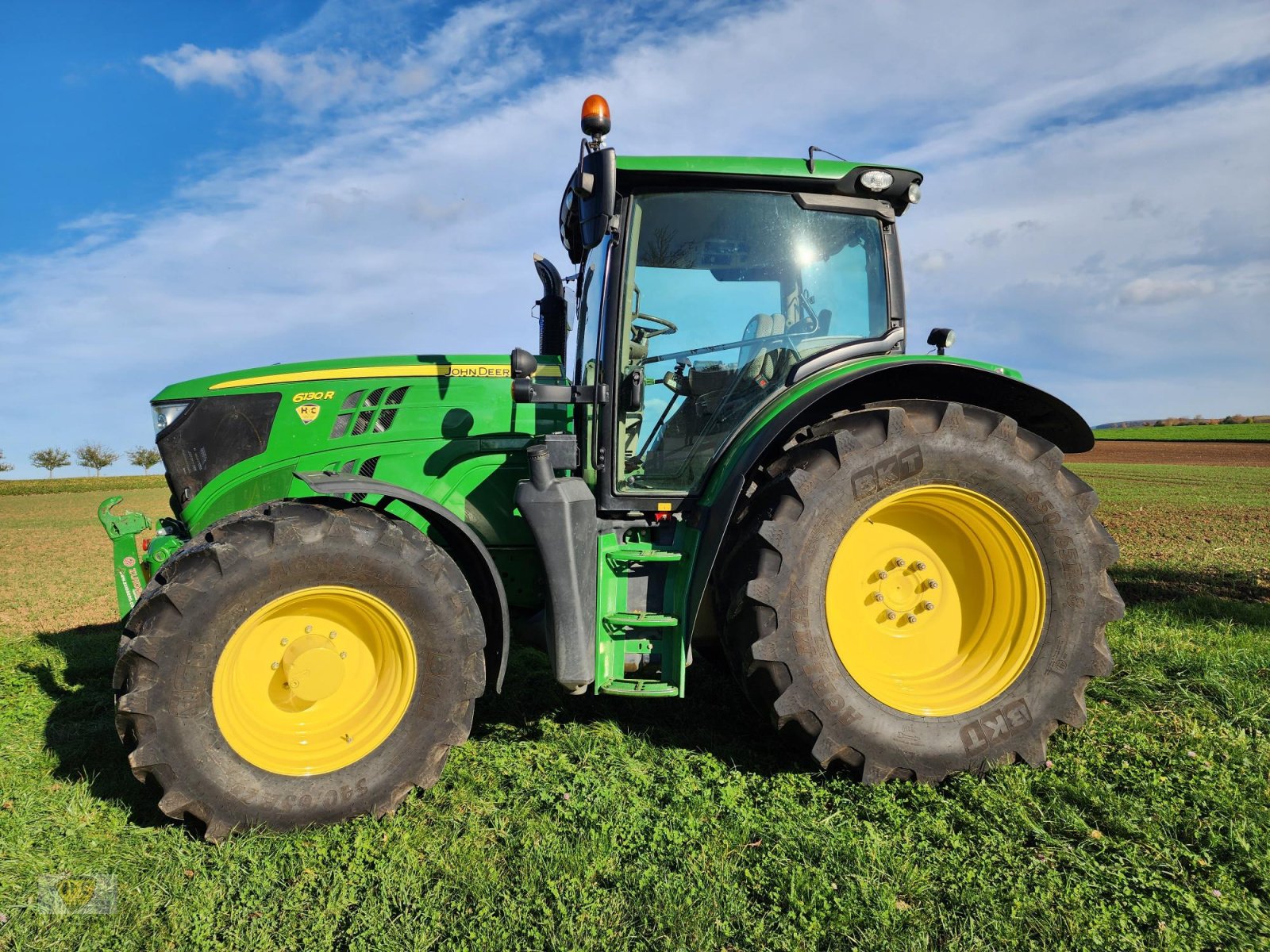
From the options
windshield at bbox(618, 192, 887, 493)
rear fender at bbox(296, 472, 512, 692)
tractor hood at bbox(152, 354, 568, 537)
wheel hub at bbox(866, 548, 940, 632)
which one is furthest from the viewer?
tractor hood at bbox(152, 354, 568, 537)

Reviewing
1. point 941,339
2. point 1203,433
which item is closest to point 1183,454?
point 1203,433

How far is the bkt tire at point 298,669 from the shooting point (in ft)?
8.63

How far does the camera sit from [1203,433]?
4312 centimetres

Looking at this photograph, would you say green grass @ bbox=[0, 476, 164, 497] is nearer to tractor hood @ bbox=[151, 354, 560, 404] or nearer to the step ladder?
tractor hood @ bbox=[151, 354, 560, 404]

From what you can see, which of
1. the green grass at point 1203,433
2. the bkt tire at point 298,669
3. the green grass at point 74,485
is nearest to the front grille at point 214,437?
the bkt tire at point 298,669

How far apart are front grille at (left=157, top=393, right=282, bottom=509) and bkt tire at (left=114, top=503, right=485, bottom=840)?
993mm

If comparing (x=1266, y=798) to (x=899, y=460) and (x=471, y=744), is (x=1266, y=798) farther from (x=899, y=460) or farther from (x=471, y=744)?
(x=471, y=744)

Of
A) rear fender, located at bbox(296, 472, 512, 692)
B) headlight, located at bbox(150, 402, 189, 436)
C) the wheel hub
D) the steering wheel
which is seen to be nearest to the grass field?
rear fender, located at bbox(296, 472, 512, 692)

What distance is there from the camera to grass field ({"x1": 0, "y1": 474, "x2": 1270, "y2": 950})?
2205mm

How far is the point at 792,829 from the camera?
2654 mm

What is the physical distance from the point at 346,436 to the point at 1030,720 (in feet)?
10.2

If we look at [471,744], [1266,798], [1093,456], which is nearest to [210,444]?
[471,744]

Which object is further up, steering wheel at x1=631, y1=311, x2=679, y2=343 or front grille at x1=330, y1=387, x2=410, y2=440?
steering wheel at x1=631, y1=311, x2=679, y2=343

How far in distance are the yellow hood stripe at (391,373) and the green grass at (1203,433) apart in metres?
42.2
